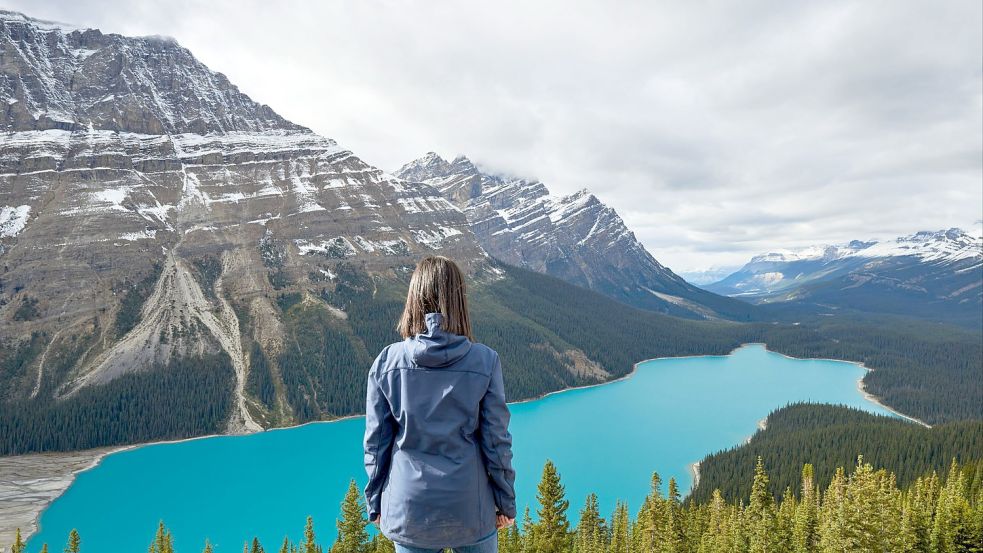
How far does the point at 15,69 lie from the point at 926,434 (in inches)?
9494

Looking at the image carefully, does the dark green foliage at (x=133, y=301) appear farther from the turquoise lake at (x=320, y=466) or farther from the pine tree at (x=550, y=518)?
the pine tree at (x=550, y=518)

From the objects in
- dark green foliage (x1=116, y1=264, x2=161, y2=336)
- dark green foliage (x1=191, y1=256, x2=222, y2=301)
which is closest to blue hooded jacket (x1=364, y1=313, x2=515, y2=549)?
dark green foliage (x1=116, y1=264, x2=161, y2=336)

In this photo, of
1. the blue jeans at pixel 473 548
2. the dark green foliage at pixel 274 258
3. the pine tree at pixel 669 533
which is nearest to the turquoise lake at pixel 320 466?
the pine tree at pixel 669 533

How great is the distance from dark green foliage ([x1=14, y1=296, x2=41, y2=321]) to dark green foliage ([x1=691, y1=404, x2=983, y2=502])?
137m

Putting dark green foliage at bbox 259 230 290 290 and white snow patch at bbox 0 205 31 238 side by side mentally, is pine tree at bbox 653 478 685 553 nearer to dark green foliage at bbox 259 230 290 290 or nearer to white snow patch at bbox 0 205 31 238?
dark green foliage at bbox 259 230 290 290

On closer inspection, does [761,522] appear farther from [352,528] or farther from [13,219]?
[13,219]

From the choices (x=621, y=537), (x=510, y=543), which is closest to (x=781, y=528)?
(x=621, y=537)

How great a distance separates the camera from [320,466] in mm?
83812

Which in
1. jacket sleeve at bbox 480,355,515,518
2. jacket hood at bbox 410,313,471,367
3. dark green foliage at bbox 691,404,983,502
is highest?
jacket hood at bbox 410,313,471,367

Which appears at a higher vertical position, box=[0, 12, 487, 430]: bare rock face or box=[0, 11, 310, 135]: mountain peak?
box=[0, 11, 310, 135]: mountain peak

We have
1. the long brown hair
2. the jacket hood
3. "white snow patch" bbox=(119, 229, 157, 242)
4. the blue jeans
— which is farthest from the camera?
"white snow patch" bbox=(119, 229, 157, 242)

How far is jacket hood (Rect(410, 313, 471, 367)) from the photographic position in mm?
4316

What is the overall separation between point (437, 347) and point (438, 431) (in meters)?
0.68

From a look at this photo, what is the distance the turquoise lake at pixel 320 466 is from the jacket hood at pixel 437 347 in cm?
6292
